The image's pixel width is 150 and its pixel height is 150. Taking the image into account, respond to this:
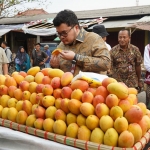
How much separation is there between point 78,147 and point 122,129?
0.84 feet

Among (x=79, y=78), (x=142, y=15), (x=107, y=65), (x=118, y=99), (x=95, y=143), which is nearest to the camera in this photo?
(x=95, y=143)

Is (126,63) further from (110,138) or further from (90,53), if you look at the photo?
(110,138)

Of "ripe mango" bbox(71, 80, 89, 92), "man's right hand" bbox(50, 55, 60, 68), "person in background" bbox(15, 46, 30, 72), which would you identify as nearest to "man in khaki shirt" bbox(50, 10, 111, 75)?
"man's right hand" bbox(50, 55, 60, 68)

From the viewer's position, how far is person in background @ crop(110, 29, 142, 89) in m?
3.73

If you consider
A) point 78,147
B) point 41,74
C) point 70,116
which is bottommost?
point 78,147

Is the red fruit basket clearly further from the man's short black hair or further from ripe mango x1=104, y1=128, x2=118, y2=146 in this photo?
the man's short black hair

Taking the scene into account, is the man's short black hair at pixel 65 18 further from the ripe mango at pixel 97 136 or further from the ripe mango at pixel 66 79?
the ripe mango at pixel 97 136

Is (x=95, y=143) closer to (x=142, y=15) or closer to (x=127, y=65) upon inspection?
(x=127, y=65)

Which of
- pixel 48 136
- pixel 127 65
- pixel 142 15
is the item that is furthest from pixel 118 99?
pixel 142 15

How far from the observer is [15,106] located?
73.2 inches

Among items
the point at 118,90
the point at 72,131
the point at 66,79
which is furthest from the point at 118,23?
the point at 72,131

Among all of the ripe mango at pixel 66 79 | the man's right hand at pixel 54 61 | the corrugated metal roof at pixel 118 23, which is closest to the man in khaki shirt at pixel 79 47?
the man's right hand at pixel 54 61

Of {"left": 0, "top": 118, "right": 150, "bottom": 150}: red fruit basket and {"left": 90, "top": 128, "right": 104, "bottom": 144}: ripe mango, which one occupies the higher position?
{"left": 90, "top": 128, "right": 104, "bottom": 144}: ripe mango

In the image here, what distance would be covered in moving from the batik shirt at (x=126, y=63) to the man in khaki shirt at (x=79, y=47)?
159 cm
